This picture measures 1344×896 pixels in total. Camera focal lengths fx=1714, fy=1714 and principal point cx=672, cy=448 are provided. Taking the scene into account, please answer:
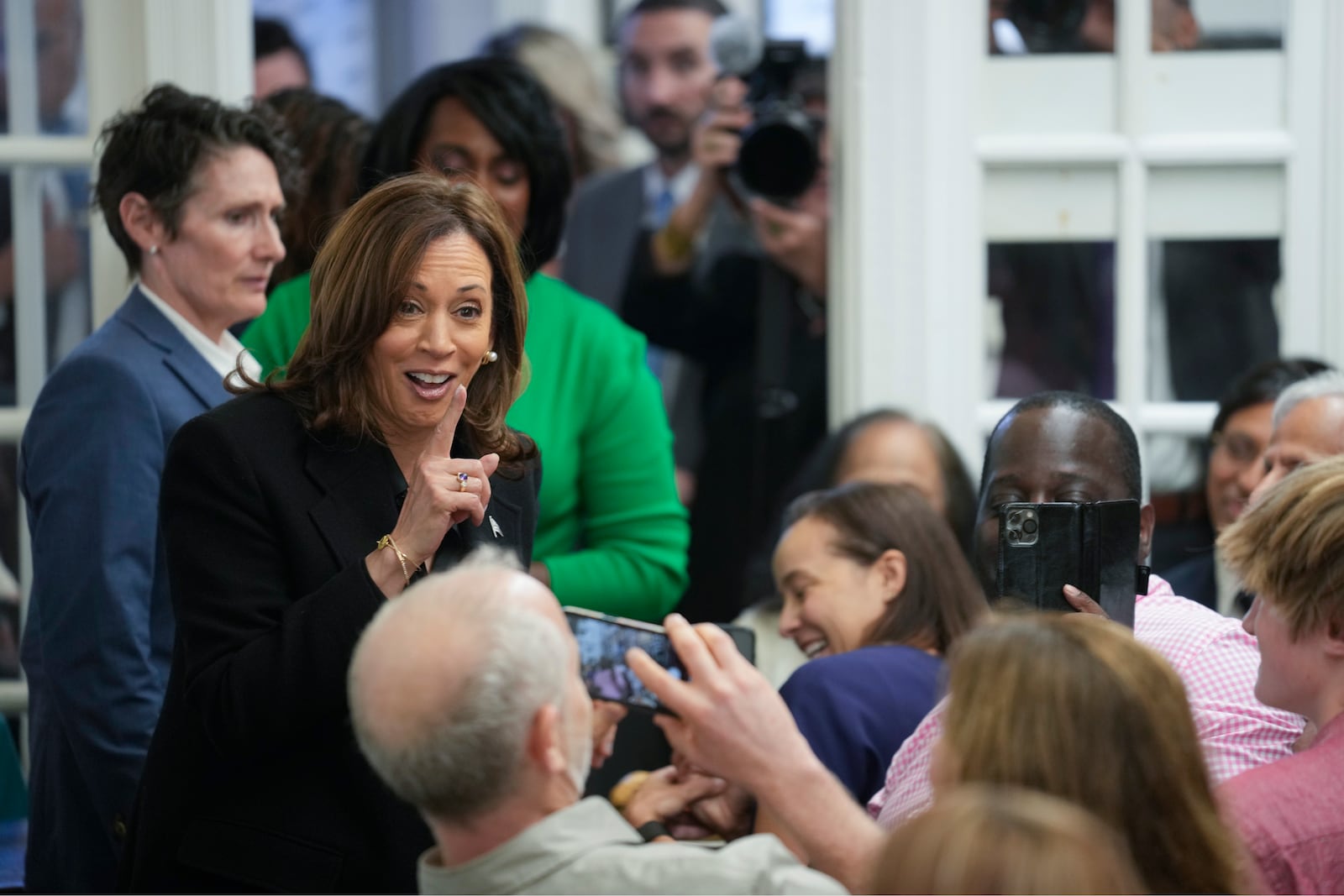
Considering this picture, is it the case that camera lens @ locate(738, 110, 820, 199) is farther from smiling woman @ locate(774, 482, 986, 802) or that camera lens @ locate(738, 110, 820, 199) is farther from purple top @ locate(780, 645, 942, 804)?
purple top @ locate(780, 645, 942, 804)

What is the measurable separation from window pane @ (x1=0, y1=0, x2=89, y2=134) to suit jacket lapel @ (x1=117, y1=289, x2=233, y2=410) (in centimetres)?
99

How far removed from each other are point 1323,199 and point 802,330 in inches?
44.0

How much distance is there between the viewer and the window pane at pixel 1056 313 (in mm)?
3590

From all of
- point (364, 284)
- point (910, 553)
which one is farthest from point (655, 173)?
point (364, 284)

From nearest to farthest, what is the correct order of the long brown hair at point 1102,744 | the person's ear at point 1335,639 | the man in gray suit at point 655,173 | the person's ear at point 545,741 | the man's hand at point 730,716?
the long brown hair at point 1102,744
the person's ear at point 545,741
the man's hand at point 730,716
the person's ear at point 1335,639
the man in gray suit at point 655,173

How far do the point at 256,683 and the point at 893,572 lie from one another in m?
1.23

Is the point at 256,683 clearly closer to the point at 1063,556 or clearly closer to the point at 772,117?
the point at 1063,556

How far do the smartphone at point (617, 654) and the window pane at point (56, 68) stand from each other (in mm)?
2154

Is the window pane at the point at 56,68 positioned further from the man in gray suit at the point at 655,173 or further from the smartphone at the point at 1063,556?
the smartphone at the point at 1063,556

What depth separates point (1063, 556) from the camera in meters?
2.05

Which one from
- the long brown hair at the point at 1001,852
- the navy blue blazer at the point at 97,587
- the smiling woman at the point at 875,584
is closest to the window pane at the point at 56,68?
the navy blue blazer at the point at 97,587

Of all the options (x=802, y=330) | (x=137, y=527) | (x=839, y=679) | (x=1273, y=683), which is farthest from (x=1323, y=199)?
(x=137, y=527)

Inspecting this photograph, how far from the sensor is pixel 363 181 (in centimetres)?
316

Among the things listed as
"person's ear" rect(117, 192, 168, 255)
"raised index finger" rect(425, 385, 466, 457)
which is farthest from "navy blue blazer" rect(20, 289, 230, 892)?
"raised index finger" rect(425, 385, 466, 457)
